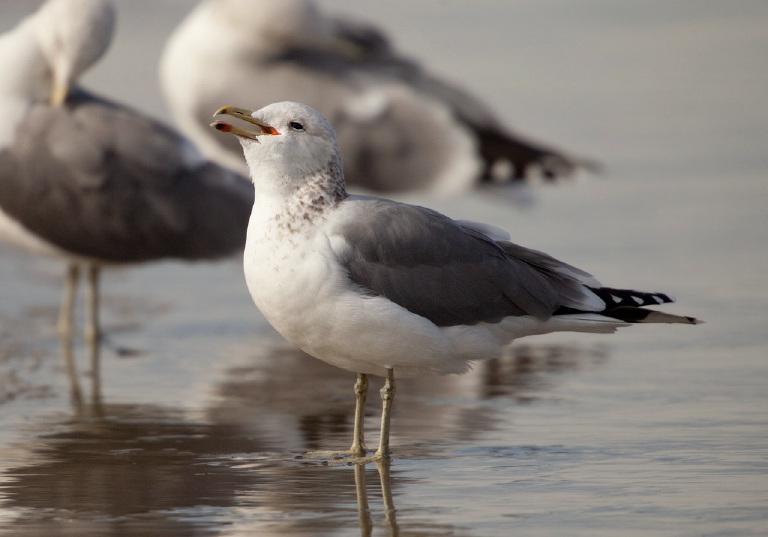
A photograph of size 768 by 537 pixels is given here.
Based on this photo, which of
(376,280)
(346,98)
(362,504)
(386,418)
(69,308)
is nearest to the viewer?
(362,504)

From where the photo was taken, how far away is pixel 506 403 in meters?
6.52

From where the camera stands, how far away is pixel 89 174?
27.4 ft

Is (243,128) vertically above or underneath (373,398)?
above

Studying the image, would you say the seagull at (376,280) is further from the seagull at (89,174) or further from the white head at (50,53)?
the white head at (50,53)

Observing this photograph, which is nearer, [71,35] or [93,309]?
[93,309]

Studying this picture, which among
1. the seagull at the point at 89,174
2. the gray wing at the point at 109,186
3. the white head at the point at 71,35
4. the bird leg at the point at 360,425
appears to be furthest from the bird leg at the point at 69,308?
the bird leg at the point at 360,425

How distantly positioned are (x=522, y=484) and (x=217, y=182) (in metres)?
4.14

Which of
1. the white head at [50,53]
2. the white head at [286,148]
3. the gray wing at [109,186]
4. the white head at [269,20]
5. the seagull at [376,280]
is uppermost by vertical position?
the white head at [269,20]

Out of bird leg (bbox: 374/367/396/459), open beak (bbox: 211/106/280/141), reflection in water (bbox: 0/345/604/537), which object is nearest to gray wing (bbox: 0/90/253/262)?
reflection in water (bbox: 0/345/604/537)

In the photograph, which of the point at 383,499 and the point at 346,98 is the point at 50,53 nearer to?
the point at 346,98

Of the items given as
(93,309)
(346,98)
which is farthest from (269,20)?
(93,309)

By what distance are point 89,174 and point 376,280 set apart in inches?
133

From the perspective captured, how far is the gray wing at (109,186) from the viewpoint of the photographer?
834cm

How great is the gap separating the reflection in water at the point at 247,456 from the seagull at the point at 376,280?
0.40 metres
